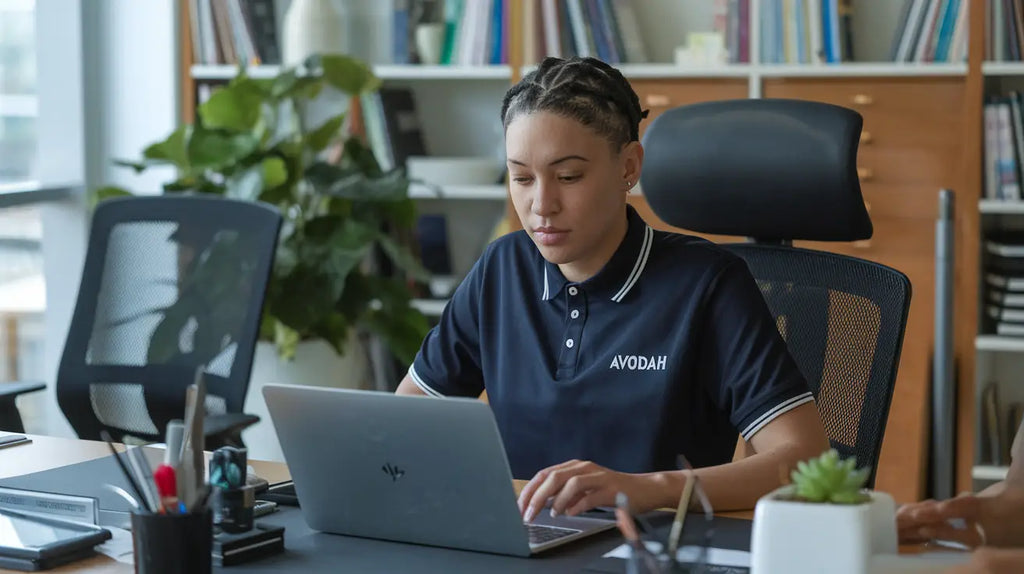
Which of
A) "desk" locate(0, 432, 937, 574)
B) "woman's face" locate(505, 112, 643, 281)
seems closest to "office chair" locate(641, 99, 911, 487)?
"woman's face" locate(505, 112, 643, 281)

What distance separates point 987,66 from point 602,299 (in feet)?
6.77

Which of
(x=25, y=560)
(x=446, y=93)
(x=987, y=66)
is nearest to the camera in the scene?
(x=25, y=560)

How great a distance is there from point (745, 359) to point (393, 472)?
57cm

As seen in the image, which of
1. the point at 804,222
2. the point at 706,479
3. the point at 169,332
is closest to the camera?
the point at 706,479

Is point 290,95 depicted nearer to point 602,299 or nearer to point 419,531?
point 602,299

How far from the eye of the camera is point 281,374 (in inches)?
147

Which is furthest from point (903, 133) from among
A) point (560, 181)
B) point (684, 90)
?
point (560, 181)

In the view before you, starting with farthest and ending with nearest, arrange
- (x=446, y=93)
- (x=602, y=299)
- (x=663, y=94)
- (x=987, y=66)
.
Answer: (x=446, y=93), (x=663, y=94), (x=987, y=66), (x=602, y=299)

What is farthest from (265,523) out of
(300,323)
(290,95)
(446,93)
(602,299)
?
(446,93)

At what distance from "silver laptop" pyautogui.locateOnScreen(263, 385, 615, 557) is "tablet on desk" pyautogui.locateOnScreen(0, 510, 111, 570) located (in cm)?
22

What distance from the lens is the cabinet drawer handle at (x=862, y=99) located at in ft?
11.7

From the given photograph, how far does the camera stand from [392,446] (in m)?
1.34

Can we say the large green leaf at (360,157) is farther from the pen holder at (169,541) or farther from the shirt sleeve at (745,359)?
the pen holder at (169,541)

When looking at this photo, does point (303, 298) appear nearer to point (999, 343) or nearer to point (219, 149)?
point (219, 149)
